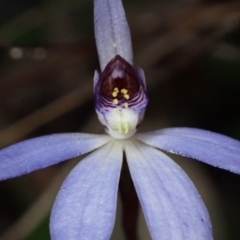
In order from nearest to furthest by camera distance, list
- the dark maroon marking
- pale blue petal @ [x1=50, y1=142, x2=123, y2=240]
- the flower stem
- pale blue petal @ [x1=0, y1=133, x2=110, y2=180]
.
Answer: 1. pale blue petal @ [x1=50, y1=142, x2=123, y2=240]
2. pale blue petal @ [x1=0, y1=133, x2=110, y2=180]
3. the flower stem
4. the dark maroon marking

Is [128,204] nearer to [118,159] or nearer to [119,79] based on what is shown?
[118,159]

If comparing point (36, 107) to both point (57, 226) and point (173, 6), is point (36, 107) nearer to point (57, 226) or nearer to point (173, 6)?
point (173, 6)

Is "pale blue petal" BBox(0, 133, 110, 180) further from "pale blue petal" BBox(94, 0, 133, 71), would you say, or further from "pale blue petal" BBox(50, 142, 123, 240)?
"pale blue petal" BBox(94, 0, 133, 71)

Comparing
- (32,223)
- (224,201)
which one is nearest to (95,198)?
(32,223)

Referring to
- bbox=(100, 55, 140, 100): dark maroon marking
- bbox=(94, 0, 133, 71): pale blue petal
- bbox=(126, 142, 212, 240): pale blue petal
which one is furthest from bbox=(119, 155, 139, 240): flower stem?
bbox=(94, 0, 133, 71): pale blue petal

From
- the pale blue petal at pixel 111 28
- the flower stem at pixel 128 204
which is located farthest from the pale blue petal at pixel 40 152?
the pale blue petal at pixel 111 28
